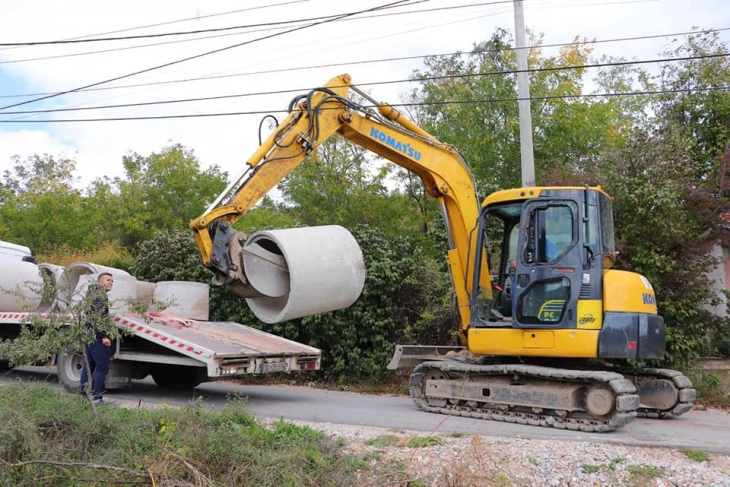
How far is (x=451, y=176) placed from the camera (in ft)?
36.1

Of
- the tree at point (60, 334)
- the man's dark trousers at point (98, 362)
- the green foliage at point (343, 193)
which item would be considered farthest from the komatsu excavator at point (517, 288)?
the green foliage at point (343, 193)

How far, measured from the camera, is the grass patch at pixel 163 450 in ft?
20.2

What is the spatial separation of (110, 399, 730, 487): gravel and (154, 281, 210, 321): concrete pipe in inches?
222

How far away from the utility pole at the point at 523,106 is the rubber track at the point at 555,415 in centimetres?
537

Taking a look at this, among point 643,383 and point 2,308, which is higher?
point 2,308

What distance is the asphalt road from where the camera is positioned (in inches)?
323

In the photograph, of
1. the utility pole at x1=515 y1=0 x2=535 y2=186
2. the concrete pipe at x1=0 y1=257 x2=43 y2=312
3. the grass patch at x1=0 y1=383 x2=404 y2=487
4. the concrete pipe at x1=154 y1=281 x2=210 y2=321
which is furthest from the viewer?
the utility pole at x1=515 y1=0 x2=535 y2=186

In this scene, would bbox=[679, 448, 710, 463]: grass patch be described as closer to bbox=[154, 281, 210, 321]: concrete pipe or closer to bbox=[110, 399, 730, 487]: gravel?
bbox=[110, 399, 730, 487]: gravel

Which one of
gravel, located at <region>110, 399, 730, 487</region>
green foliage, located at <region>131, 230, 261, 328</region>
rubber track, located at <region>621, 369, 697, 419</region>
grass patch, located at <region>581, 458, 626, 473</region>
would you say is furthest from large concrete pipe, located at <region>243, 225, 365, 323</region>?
grass patch, located at <region>581, 458, 626, 473</region>

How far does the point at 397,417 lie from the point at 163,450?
3989mm

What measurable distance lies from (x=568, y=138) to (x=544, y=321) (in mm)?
12805

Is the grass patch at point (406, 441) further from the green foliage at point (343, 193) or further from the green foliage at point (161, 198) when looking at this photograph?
the green foliage at point (161, 198)

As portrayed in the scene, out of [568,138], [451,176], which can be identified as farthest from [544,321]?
[568,138]

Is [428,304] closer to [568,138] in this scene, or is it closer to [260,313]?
[260,313]
